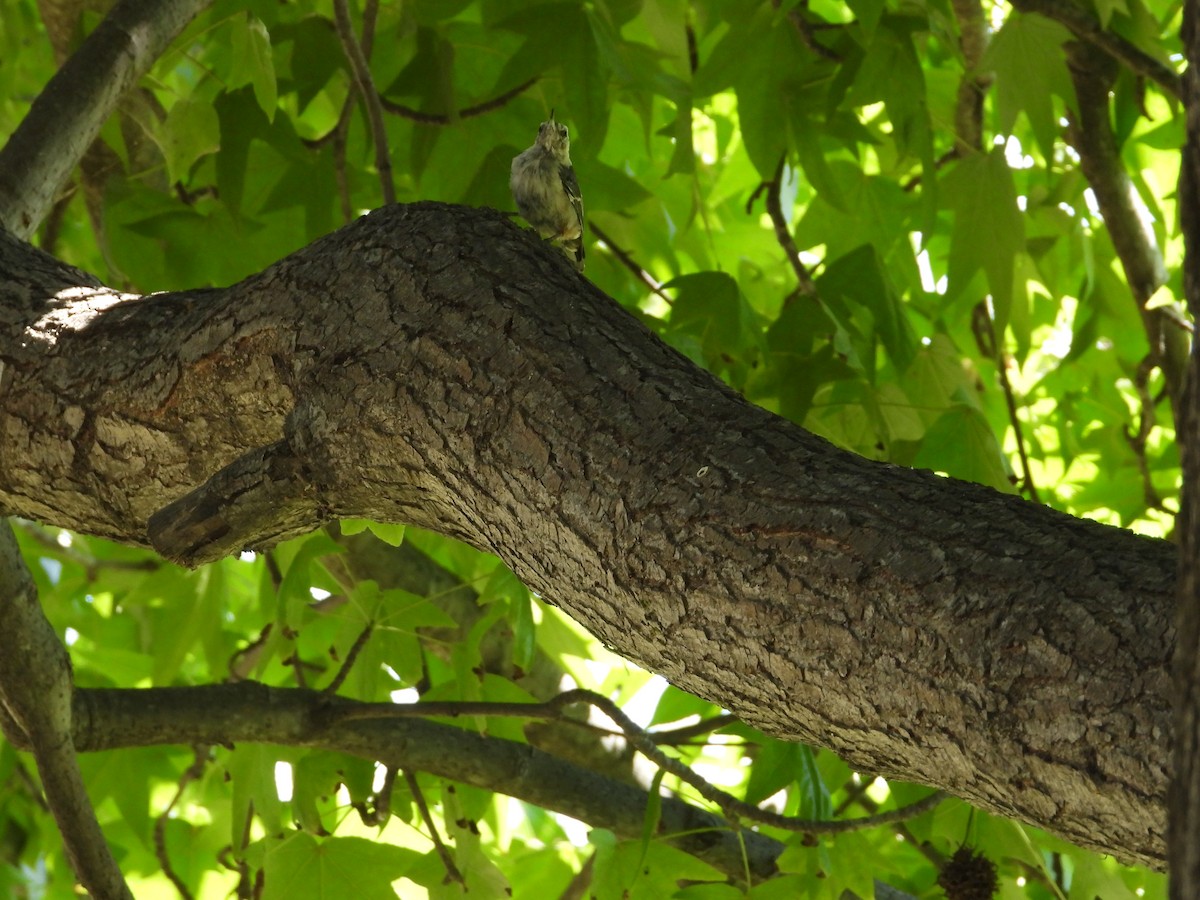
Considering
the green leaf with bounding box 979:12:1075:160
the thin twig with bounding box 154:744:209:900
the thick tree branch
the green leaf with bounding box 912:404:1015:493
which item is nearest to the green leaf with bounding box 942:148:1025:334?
the green leaf with bounding box 979:12:1075:160

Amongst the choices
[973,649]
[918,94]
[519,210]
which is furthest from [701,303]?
[973,649]

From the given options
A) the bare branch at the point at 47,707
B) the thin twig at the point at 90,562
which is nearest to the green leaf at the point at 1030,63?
the bare branch at the point at 47,707

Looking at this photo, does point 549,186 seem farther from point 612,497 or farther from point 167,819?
point 167,819

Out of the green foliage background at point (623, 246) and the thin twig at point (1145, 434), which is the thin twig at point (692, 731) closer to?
the green foliage background at point (623, 246)

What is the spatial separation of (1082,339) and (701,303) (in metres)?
1.10

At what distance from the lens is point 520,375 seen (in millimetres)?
1222

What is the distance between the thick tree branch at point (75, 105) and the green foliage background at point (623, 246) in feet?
0.37

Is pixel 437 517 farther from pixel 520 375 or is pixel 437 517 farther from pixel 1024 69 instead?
pixel 1024 69

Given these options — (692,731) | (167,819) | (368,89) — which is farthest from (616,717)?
(167,819)

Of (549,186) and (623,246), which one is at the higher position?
(623,246)

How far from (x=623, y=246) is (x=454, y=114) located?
81cm

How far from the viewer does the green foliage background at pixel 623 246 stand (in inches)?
84.7

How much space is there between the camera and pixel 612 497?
44.5 inches

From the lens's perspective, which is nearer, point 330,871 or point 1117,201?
point 330,871
